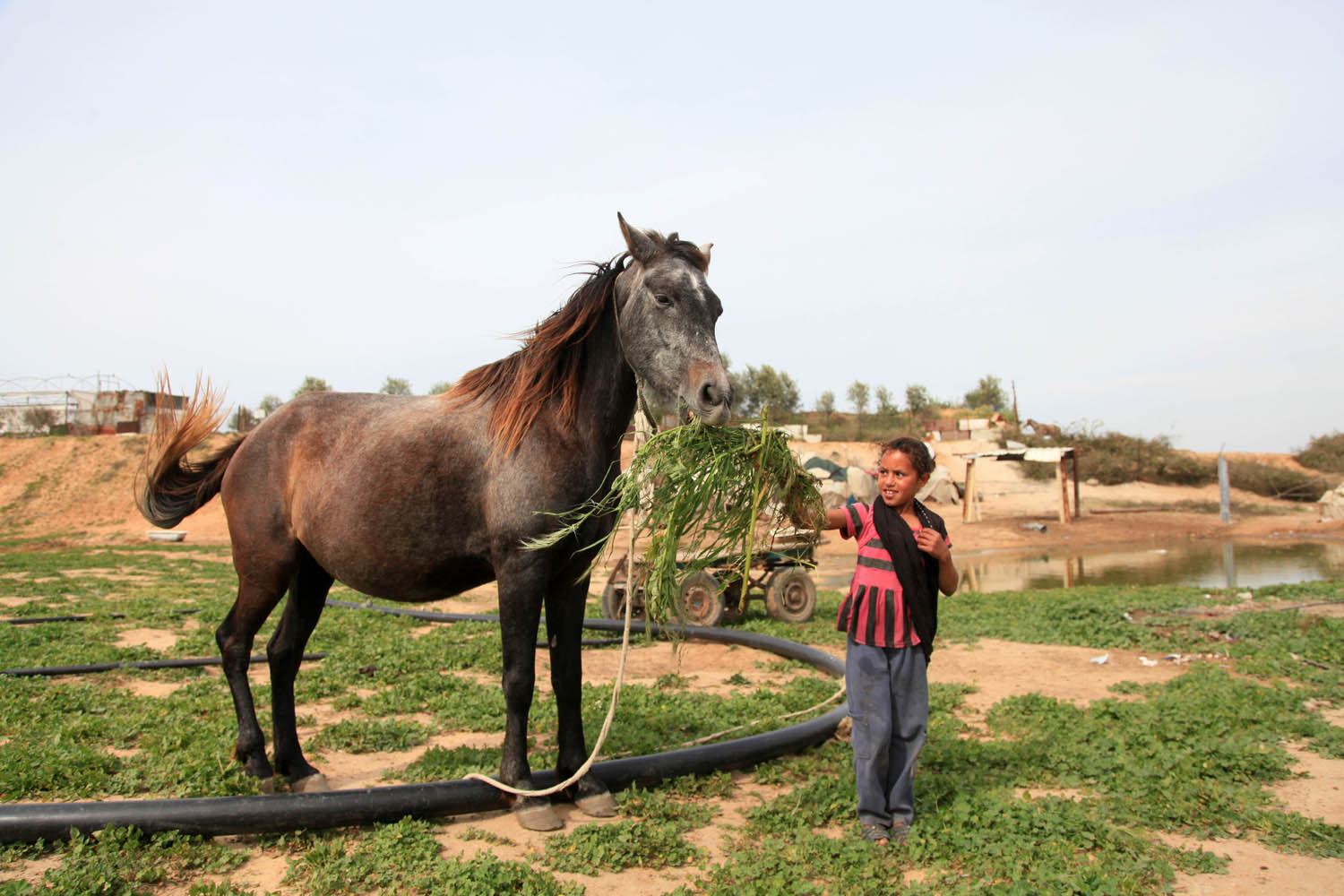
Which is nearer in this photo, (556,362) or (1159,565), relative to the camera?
(556,362)

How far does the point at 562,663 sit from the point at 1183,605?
29.9 feet

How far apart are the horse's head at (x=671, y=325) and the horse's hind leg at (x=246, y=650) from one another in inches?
93.9

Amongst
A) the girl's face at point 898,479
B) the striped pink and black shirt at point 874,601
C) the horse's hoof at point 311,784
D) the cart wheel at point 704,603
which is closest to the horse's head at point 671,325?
the girl's face at point 898,479

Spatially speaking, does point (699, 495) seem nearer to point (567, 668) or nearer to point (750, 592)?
point (567, 668)

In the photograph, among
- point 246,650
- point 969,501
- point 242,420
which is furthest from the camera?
point 242,420

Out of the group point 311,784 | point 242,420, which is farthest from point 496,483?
point 242,420

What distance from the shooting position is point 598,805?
12.4 feet

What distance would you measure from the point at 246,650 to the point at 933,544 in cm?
365

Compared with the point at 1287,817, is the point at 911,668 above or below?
above

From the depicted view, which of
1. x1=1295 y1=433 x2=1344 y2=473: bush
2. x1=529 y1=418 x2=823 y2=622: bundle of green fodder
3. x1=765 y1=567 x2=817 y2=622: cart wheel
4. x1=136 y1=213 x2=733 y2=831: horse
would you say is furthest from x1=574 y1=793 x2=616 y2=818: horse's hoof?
x1=1295 y1=433 x2=1344 y2=473: bush

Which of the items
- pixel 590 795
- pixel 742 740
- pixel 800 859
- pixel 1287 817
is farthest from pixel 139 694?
pixel 1287 817

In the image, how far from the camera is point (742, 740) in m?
4.38

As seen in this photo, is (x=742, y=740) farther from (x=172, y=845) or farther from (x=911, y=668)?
(x=172, y=845)

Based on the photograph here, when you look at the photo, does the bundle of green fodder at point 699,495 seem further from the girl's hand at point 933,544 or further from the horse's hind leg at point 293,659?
the horse's hind leg at point 293,659
